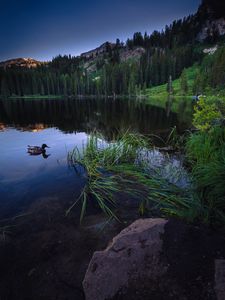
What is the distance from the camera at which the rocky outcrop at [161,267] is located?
3.98 meters

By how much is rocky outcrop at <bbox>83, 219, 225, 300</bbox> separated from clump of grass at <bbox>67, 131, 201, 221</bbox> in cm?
160

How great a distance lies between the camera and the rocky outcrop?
13.0ft

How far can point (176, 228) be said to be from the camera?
5.62 metres

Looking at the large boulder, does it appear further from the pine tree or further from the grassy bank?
the pine tree

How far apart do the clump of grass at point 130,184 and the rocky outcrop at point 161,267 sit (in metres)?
1.60

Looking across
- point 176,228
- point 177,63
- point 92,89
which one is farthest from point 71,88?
point 176,228

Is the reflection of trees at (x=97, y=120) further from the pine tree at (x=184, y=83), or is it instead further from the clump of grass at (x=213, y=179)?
the pine tree at (x=184, y=83)

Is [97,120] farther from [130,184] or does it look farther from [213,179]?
[213,179]

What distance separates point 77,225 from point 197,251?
167 inches

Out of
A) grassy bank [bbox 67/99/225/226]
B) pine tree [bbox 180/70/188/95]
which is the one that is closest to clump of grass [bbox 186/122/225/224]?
grassy bank [bbox 67/99/225/226]

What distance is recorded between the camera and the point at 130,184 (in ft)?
32.7

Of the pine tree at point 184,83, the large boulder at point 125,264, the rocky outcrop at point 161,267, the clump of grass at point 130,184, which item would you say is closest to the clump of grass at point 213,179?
the clump of grass at point 130,184

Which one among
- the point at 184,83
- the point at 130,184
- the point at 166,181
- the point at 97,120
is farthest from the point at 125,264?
the point at 184,83

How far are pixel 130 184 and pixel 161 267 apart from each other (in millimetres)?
5559
